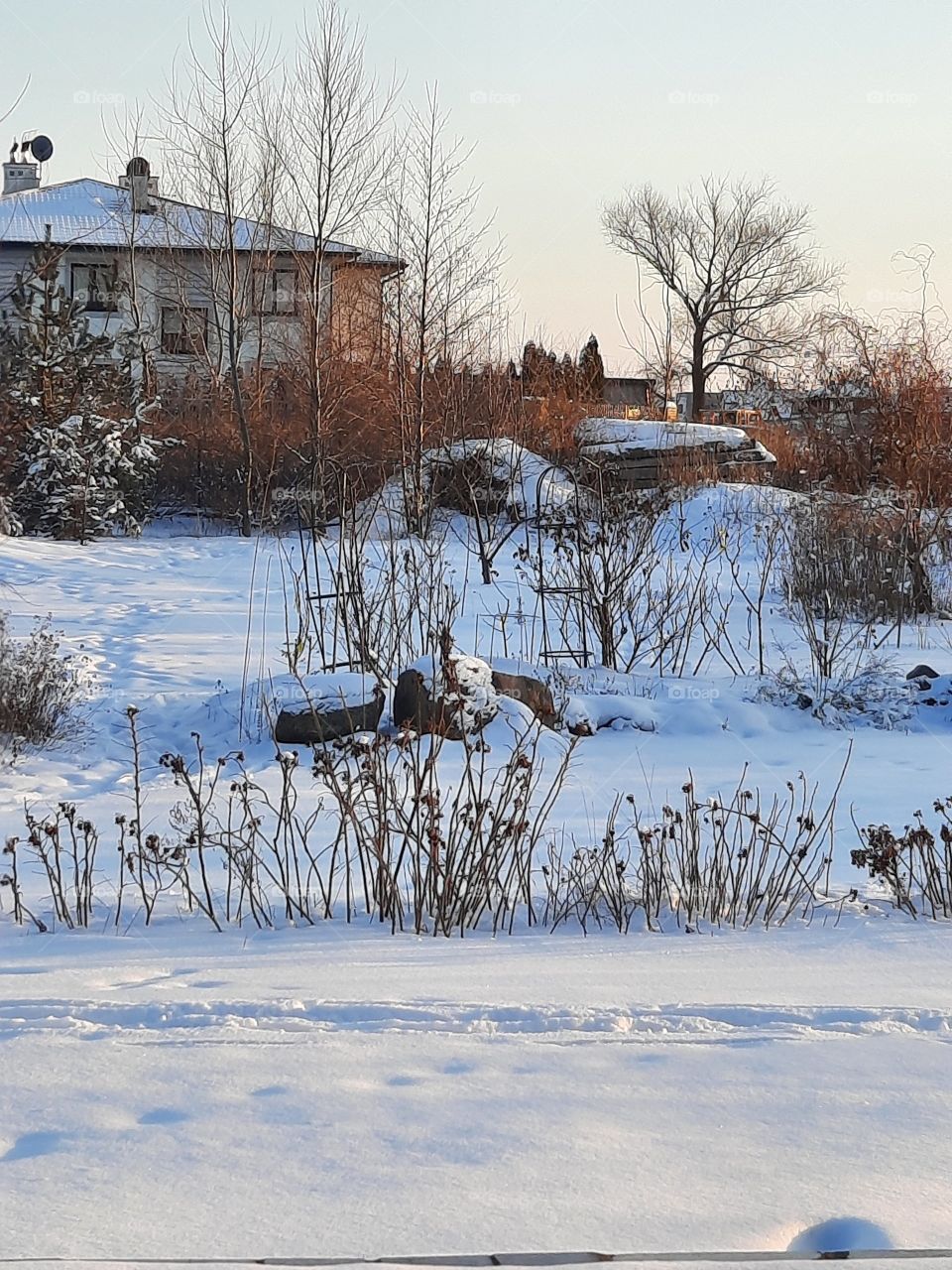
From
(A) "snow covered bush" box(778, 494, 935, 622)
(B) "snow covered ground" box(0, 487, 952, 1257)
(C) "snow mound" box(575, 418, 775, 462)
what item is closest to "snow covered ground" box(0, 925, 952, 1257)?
(B) "snow covered ground" box(0, 487, 952, 1257)

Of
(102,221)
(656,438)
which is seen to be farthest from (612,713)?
(102,221)

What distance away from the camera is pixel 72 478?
1864 cm

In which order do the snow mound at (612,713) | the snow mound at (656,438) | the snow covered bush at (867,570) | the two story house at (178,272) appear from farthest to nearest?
the two story house at (178,272)
the snow mound at (656,438)
the snow covered bush at (867,570)
the snow mound at (612,713)

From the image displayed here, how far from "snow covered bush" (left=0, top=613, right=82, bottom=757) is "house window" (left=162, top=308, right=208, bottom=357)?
18.6m

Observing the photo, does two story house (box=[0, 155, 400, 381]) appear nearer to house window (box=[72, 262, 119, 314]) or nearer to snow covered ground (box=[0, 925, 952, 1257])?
house window (box=[72, 262, 119, 314])

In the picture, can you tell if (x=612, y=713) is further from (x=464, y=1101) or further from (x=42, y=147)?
(x=42, y=147)

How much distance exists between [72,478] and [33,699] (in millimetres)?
12030

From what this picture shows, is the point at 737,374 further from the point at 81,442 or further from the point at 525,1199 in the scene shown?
the point at 525,1199

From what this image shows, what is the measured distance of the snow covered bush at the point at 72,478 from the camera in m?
18.4

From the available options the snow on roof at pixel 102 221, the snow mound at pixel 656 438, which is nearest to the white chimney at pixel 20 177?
the snow on roof at pixel 102 221

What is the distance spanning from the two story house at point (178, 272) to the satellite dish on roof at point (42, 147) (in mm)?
994

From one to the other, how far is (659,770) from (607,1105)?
4266 mm

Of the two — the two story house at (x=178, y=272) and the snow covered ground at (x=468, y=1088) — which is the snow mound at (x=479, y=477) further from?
the snow covered ground at (x=468, y=1088)

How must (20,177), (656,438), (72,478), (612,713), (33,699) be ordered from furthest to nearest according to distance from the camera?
(20,177) < (656,438) < (72,478) < (612,713) < (33,699)
